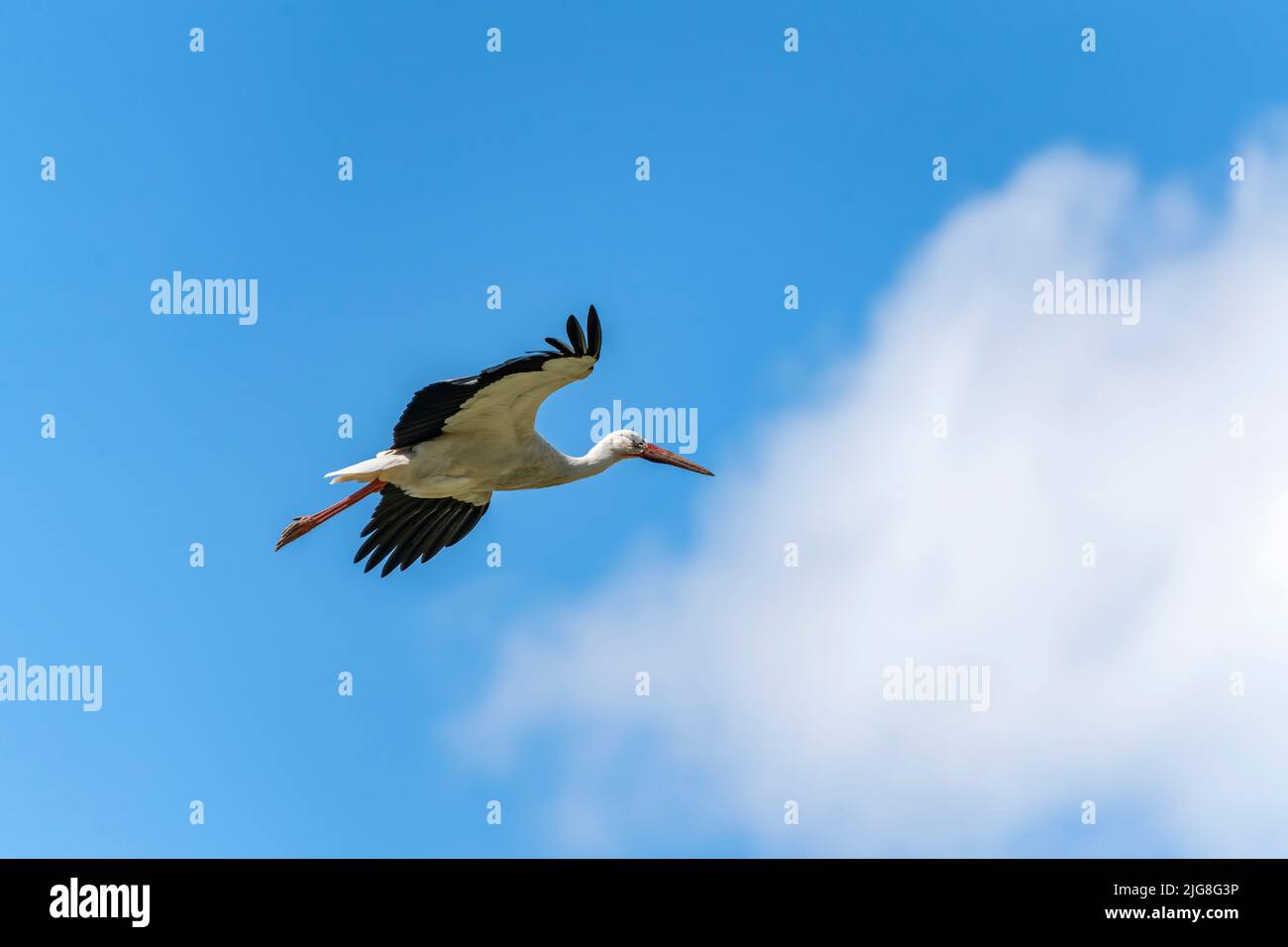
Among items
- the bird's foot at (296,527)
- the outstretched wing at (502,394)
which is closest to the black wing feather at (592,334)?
the outstretched wing at (502,394)

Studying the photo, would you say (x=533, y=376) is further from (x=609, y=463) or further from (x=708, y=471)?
(x=708, y=471)

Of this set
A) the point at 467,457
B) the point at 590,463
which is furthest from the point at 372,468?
the point at 590,463

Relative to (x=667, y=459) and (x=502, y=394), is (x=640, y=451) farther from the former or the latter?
(x=502, y=394)

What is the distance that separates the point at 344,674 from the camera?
663 inches

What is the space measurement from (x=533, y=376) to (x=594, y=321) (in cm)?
Answer: 85

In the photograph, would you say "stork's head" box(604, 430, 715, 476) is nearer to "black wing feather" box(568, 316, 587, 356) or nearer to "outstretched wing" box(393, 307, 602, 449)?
"outstretched wing" box(393, 307, 602, 449)

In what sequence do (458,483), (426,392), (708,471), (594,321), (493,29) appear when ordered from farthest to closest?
(493,29), (708,471), (458,483), (426,392), (594,321)

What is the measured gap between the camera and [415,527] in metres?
15.1

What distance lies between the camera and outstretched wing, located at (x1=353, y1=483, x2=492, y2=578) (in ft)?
49.1

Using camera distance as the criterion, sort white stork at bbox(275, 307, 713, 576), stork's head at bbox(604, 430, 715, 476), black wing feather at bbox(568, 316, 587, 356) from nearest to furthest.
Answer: black wing feather at bbox(568, 316, 587, 356), white stork at bbox(275, 307, 713, 576), stork's head at bbox(604, 430, 715, 476)

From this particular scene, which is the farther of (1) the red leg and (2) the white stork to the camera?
(1) the red leg

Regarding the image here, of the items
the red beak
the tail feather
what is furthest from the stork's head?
the tail feather
